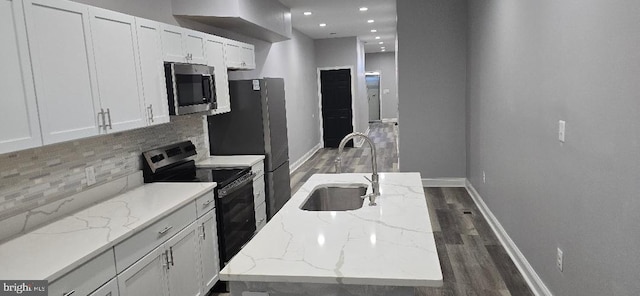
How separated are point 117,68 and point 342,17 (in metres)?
4.93

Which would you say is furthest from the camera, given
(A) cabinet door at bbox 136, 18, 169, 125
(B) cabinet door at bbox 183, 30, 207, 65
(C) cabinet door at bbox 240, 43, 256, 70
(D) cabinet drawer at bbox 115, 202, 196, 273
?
(C) cabinet door at bbox 240, 43, 256, 70

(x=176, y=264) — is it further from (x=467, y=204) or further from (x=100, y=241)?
(x=467, y=204)

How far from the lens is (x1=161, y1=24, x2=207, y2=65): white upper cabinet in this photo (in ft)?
9.93

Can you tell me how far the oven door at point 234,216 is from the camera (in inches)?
125

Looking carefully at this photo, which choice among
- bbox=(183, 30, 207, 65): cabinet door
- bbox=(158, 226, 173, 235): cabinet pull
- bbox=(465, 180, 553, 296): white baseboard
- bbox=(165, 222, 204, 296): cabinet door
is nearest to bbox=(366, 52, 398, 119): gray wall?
bbox=(465, 180, 553, 296): white baseboard

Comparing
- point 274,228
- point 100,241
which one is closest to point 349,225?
point 274,228

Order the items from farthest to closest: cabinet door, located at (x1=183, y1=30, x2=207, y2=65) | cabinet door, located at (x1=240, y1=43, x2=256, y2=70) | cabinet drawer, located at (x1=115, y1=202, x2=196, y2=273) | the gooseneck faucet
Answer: cabinet door, located at (x1=240, y1=43, x2=256, y2=70), cabinet door, located at (x1=183, y1=30, x2=207, y2=65), the gooseneck faucet, cabinet drawer, located at (x1=115, y1=202, x2=196, y2=273)

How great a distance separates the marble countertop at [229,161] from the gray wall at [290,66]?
108cm

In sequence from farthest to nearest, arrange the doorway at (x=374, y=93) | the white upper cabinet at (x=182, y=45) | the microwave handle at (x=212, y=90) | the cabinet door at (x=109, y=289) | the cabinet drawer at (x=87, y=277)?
the doorway at (x=374, y=93)
the microwave handle at (x=212, y=90)
the white upper cabinet at (x=182, y=45)
the cabinet door at (x=109, y=289)
the cabinet drawer at (x=87, y=277)

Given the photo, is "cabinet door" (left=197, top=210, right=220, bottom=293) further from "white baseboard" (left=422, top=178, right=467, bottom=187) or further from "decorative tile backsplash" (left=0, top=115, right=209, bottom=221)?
"white baseboard" (left=422, top=178, right=467, bottom=187)

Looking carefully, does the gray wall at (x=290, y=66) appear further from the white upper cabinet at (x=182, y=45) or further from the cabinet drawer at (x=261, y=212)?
the cabinet drawer at (x=261, y=212)

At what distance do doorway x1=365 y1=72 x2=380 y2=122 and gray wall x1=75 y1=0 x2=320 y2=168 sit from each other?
21.7 ft

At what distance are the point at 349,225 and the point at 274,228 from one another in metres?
0.35

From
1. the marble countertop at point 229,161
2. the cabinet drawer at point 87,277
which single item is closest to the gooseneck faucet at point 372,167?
the cabinet drawer at point 87,277
